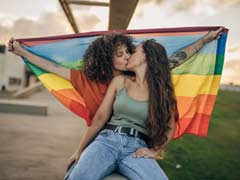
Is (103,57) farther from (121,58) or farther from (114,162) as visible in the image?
(114,162)

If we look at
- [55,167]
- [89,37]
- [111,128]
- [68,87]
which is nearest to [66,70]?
[68,87]

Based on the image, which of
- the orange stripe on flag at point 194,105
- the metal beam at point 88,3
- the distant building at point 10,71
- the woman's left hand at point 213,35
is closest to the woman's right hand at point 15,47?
the orange stripe on flag at point 194,105

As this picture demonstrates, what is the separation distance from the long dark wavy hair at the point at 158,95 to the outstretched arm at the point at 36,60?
71 centimetres

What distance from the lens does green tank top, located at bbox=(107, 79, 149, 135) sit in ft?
7.98

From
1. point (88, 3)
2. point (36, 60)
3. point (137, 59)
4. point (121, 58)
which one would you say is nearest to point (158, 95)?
point (137, 59)

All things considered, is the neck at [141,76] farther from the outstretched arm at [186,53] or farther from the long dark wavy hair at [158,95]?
the outstretched arm at [186,53]

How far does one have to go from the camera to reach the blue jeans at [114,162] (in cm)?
223

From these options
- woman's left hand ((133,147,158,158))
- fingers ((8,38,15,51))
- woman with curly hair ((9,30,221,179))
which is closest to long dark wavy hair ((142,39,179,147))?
woman with curly hair ((9,30,221,179))

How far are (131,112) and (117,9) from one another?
160 cm

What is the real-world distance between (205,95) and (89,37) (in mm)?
1011

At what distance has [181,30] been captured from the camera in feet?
9.97

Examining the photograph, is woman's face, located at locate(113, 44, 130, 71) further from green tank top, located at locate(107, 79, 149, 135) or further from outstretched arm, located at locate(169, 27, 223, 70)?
outstretched arm, located at locate(169, 27, 223, 70)

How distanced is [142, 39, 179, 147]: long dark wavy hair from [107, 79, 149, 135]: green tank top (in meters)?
0.04

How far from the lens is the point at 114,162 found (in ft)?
7.66
